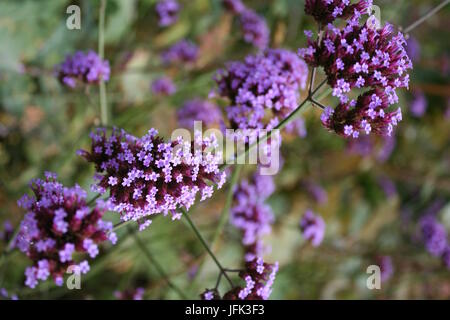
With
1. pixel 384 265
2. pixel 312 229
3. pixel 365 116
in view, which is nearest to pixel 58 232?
pixel 365 116

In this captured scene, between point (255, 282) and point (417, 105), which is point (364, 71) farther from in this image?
point (417, 105)

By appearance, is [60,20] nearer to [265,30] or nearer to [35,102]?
[35,102]

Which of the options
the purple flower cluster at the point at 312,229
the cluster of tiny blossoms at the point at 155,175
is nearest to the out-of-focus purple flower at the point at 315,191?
the purple flower cluster at the point at 312,229

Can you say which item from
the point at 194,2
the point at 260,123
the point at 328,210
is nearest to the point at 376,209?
the point at 328,210

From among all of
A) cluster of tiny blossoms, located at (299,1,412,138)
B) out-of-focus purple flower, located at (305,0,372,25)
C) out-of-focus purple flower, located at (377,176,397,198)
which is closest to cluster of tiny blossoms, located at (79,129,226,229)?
cluster of tiny blossoms, located at (299,1,412,138)

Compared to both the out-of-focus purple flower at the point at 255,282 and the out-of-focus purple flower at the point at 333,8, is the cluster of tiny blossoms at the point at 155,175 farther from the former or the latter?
the out-of-focus purple flower at the point at 333,8

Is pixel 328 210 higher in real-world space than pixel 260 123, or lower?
higher
